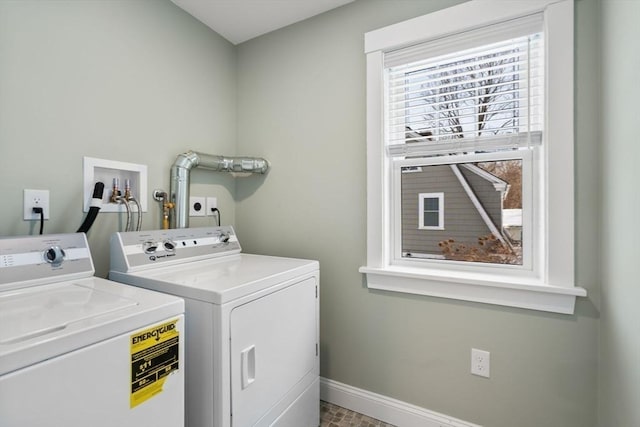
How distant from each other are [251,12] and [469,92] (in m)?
1.39

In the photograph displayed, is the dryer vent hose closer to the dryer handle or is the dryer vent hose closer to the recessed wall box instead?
the recessed wall box

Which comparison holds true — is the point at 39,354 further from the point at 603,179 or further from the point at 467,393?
the point at 603,179

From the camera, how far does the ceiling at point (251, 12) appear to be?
5.77 feet

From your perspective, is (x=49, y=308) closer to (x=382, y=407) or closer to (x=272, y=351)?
(x=272, y=351)

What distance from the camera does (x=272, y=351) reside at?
1233 mm

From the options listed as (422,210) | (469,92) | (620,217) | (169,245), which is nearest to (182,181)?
(169,245)

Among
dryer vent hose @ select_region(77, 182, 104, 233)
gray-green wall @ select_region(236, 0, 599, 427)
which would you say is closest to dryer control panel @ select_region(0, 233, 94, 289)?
dryer vent hose @ select_region(77, 182, 104, 233)

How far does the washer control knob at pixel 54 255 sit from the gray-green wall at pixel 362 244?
1.12 m

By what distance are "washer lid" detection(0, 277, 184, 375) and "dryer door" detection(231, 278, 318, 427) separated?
0.29 metres

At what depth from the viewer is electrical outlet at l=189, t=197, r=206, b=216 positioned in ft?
6.17

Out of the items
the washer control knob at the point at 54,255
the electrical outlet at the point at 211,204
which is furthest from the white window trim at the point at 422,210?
the washer control knob at the point at 54,255

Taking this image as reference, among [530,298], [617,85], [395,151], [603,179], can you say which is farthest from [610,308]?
[395,151]

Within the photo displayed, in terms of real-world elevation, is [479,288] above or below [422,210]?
below

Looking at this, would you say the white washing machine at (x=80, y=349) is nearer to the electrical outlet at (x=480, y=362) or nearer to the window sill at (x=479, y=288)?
the window sill at (x=479, y=288)
